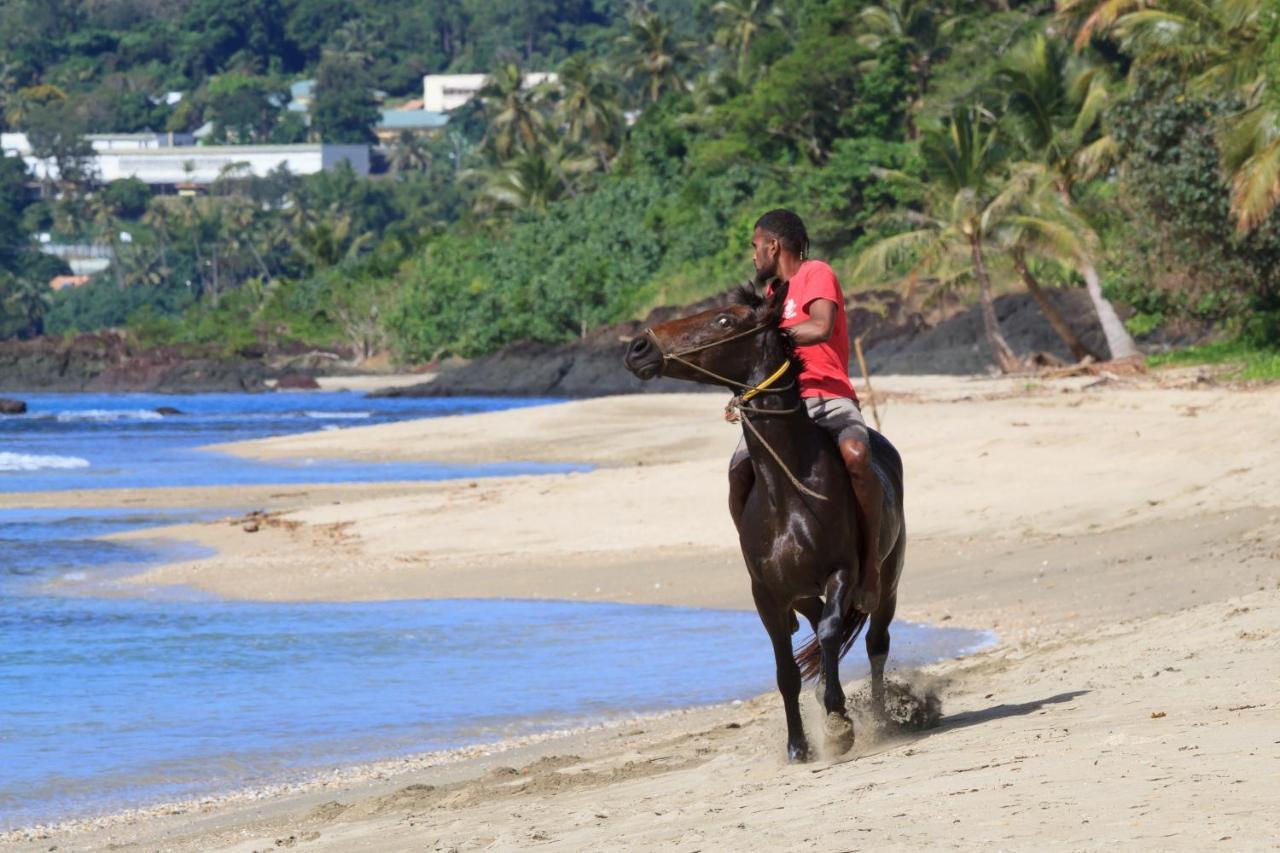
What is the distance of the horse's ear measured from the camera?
748 centimetres

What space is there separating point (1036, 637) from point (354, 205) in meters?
130

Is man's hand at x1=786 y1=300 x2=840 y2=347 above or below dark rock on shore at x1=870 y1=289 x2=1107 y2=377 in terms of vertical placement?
above

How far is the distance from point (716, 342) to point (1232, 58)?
89.1ft

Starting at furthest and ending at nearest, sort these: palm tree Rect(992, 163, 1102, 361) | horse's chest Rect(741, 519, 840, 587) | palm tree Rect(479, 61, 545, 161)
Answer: palm tree Rect(479, 61, 545, 161) < palm tree Rect(992, 163, 1102, 361) < horse's chest Rect(741, 519, 840, 587)

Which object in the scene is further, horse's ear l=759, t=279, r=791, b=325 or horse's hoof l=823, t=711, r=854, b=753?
horse's hoof l=823, t=711, r=854, b=753

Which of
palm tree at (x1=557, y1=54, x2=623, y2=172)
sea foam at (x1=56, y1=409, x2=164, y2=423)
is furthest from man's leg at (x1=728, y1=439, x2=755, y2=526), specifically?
palm tree at (x1=557, y1=54, x2=623, y2=172)

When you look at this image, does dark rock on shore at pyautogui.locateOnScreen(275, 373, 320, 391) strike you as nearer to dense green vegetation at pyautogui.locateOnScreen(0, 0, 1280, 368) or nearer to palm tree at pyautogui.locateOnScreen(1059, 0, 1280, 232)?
dense green vegetation at pyautogui.locateOnScreen(0, 0, 1280, 368)

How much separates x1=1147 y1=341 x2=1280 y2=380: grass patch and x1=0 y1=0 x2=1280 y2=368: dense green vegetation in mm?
691

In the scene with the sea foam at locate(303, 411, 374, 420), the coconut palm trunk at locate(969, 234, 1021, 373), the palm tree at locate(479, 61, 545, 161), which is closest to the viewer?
the coconut palm trunk at locate(969, 234, 1021, 373)

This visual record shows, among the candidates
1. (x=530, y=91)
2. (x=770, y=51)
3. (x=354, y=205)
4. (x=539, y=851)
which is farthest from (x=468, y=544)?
(x=354, y=205)

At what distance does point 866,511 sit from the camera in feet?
25.3

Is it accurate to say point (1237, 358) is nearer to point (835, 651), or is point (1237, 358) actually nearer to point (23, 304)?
point (835, 651)

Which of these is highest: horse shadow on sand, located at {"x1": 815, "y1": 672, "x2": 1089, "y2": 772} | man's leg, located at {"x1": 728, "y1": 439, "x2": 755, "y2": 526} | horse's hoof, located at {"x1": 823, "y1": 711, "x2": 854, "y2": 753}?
man's leg, located at {"x1": 728, "y1": 439, "x2": 755, "y2": 526}

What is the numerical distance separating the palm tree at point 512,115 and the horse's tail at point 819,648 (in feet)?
261
